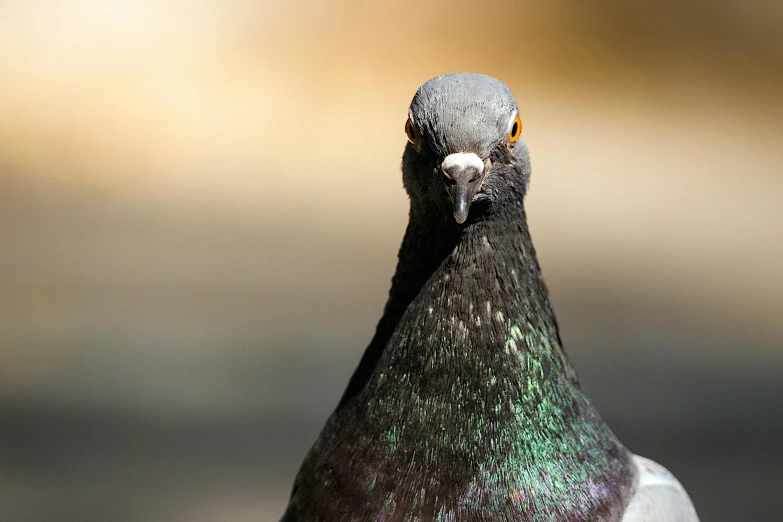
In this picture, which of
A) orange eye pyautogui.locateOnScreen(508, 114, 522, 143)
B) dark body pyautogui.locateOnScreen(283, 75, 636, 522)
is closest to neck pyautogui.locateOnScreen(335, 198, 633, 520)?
dark body pyautogui.locateOnScreen(283, 75, 636, 522)

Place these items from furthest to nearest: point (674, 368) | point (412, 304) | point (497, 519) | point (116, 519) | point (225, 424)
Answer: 1. point (674, 368)
2. point (225, 424)
3. point (116, 519)
4. point (412, 304)
5. point (497, 519)

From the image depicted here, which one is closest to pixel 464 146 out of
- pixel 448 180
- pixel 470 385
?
pixel 448 180

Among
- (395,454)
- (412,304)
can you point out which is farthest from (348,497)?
(412,304)

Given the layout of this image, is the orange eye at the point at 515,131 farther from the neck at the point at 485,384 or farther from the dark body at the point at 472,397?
the neck at the point at 485,384

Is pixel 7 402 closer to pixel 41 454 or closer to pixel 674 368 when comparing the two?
pixel 41 454

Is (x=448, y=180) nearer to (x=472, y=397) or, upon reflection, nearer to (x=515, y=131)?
(x=515, y=131)

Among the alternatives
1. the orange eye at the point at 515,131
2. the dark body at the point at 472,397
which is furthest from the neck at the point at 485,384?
the orange eye at the point at 515,131

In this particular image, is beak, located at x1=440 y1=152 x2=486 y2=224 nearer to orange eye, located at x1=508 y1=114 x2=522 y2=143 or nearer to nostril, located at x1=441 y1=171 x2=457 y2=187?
nostril, located at x1=441 y1=171 x2=457 y2=187
